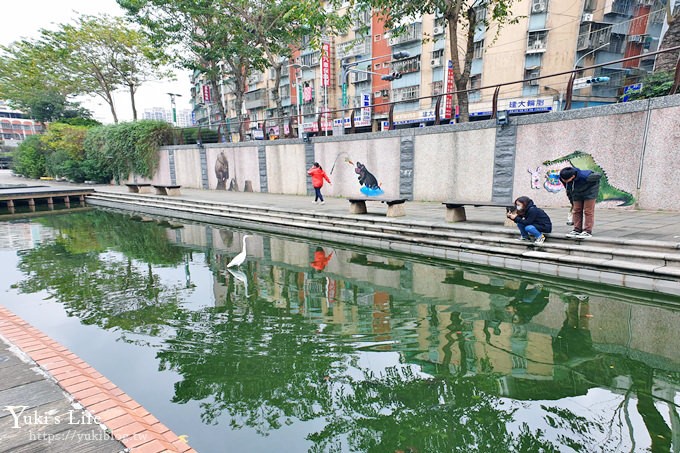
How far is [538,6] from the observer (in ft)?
77.4

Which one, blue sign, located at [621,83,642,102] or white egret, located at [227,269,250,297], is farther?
blue sign, located at [621,83,642,102]

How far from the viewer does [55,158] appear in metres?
30.8

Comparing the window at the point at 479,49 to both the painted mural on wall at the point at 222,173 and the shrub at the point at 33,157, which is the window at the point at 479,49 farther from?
the shrub at the point at 33,157

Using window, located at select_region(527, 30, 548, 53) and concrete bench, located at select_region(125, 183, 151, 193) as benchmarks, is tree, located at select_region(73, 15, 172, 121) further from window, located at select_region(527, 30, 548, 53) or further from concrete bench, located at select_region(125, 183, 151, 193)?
window, located at select_region(527, 30, 548, 53)

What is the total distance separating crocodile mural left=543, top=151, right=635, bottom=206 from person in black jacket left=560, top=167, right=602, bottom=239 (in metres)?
3.39

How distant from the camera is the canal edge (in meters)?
2.43

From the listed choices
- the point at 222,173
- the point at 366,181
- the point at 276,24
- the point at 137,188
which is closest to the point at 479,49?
the point at 276,24

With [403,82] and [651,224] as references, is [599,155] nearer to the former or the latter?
[651,224]

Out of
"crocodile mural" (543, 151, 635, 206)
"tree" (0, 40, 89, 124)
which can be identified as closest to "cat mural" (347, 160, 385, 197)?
"crocodile mural" (543, 151, 635, 206)

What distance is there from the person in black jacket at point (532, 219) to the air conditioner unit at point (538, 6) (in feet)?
75.3

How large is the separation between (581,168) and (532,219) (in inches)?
155

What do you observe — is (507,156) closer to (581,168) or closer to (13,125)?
(581,168)

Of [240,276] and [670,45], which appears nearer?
[240,276]

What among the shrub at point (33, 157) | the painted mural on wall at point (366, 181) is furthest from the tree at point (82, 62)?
the painted mural on wall at point (366, 181)
